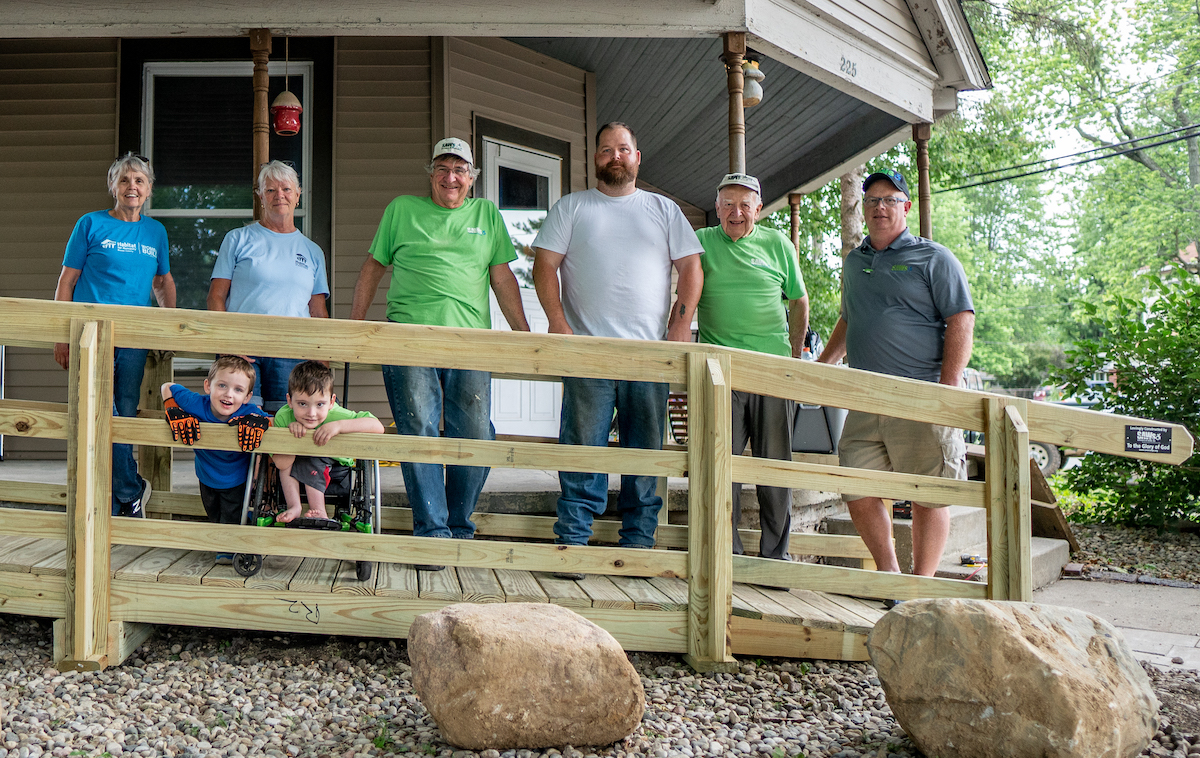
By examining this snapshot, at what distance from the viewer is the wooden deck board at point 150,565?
10.4 ft

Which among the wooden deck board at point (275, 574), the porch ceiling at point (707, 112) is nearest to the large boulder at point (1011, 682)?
the wooden deck board at point (275, 574)

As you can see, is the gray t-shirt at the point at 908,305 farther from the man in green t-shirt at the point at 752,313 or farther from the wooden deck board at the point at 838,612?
the wooden deck board at the point at 838,612

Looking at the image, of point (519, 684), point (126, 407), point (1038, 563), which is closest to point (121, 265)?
point (126, 407)

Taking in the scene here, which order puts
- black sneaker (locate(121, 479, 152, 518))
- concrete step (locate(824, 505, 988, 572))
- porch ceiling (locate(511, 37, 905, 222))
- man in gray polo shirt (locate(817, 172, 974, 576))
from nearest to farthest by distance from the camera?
black sneaker (locate(121, 479, 152, 518))
man in gray polo shirt (locate(817, 172, 974, 576))
concrete step (locate(824, 505, 988, 572))
porch ceiling (locate(511, 37, 905, 222))

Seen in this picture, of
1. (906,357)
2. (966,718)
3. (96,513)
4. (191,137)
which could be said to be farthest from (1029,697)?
(191,137)

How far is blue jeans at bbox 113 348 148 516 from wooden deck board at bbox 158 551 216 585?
34 cm

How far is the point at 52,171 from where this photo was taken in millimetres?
6918

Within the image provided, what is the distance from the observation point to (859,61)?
6.39 m

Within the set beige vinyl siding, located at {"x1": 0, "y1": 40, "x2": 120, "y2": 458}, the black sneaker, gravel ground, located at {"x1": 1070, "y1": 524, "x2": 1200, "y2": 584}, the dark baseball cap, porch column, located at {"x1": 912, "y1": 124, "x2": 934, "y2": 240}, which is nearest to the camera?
the black sneaker

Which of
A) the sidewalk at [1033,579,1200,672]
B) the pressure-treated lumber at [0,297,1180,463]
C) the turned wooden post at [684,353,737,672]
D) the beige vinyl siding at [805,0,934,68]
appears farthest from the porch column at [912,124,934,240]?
the turned wooden post at [684,353,737,672]

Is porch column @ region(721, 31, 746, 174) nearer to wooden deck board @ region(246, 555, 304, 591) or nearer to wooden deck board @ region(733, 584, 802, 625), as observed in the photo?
wooden deck board @ region(733, 584, 802, 625)

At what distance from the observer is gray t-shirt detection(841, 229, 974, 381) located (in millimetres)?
3748

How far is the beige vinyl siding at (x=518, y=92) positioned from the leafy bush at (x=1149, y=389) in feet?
15.1

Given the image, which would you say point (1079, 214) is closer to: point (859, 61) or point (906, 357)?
point (859, 61)
